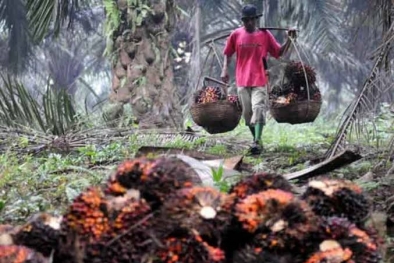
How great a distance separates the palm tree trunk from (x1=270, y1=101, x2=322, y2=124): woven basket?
244 centimetres

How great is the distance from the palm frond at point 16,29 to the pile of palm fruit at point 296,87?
277 inches

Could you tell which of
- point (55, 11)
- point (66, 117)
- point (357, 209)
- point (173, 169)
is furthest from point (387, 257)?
point (55, 11)

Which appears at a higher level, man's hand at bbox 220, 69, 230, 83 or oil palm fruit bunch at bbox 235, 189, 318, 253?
oil palm fruit bunch at bbox 235, 189, 318, 253

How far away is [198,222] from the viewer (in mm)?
2018

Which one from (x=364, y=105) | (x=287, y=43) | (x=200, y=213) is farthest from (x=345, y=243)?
(x=287, y=43)

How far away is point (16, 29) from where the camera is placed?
1360 cm

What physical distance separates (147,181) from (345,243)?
2.24 feet

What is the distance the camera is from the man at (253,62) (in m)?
7.05

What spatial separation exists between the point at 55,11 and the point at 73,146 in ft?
5.65

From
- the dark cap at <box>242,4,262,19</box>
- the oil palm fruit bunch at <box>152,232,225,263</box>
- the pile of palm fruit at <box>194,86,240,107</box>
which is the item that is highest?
the dark cap at <box>242,4,262,19</box>

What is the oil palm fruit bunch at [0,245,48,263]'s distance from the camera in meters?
1.86

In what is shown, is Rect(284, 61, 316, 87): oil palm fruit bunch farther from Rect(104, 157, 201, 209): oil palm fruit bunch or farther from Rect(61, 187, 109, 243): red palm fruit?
Rect(61, 187, 109, 243): red palm fruit

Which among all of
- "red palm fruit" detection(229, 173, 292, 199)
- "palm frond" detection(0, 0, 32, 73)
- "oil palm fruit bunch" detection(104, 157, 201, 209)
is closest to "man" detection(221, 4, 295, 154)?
"red palm fruit" detection(229, 173, 292, 199)

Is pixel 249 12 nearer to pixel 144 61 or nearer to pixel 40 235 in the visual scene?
pixel 144 61
